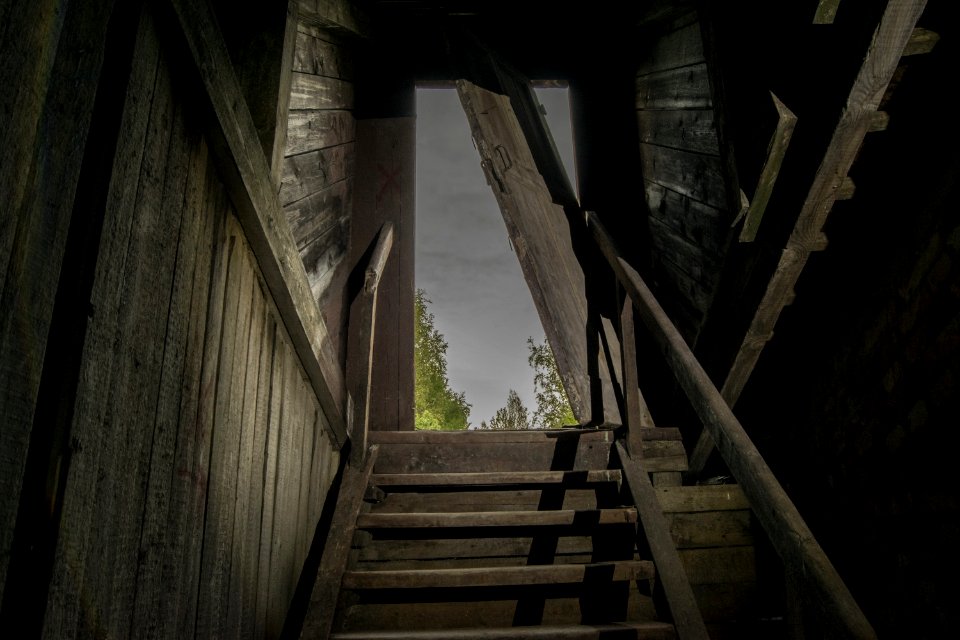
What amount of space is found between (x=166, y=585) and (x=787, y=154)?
270 cm

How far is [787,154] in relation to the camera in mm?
2473

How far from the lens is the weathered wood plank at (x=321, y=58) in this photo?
3428 mm

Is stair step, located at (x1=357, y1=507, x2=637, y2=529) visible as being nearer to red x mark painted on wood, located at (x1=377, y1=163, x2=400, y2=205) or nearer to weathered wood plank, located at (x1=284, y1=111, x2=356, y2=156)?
weathered wood plank, located at (x1=284, y1=111, x2=356, y2=156)

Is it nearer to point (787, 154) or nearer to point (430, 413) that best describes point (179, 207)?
point (787, 154)

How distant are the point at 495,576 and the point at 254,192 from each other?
5.49 ft

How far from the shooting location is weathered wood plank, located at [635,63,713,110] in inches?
131

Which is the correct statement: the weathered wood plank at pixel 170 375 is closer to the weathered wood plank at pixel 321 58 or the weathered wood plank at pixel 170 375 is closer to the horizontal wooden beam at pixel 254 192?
the horizontal wooden beam at pixel 254 192

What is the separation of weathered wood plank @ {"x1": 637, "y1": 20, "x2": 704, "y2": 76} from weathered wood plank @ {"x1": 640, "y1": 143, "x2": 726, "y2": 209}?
528 mm

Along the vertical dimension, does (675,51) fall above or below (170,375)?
above

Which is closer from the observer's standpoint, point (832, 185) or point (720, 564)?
point (832, 185)

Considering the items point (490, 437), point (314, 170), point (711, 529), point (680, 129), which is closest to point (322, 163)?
point (314, 170)

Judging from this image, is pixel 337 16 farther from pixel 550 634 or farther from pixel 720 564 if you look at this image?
pixel 720 564

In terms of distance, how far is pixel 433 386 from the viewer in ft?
53.2

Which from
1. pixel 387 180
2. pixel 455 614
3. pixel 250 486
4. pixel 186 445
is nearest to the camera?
pixel 186 445
